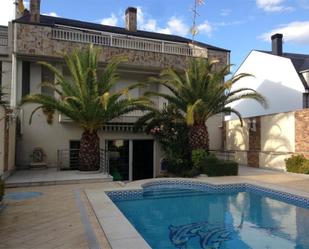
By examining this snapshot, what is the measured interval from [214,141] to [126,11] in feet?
42.6

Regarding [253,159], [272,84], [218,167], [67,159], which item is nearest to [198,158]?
[218,167]

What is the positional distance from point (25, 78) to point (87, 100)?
5.74 meters

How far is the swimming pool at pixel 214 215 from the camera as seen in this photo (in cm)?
811

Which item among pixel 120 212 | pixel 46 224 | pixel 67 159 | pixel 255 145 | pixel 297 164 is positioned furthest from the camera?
pixel 255 145

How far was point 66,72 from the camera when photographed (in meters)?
21.0

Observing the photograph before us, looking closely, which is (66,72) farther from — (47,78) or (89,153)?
(89,153)

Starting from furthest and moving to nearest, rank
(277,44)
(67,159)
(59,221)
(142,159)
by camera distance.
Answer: (277,44), (142,159), (67,159), (59,221)

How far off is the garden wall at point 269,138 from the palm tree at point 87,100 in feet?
29.8

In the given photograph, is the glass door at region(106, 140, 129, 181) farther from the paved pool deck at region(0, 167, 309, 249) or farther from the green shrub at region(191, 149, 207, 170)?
the paved pool deck at region(0, 167, 309, 249)

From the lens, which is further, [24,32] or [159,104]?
[159,104]

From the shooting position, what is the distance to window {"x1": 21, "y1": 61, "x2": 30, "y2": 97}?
65.0ft

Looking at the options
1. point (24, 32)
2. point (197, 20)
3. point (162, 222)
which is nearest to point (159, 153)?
point (197, 20)

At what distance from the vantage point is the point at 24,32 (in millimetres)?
18906

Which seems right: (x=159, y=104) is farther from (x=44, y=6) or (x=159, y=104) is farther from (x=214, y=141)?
(x=44, y=6)
